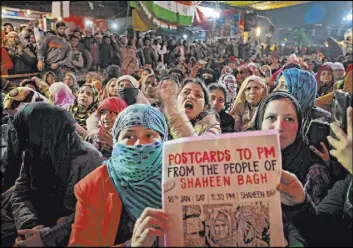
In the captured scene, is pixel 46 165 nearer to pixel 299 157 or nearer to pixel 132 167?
pixel 132 167

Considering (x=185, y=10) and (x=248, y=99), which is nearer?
(x=248, y=99)

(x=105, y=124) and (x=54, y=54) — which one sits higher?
(x=54, y=54)

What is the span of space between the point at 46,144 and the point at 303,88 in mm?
2191

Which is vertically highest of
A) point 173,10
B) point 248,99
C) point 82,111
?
point 173,10

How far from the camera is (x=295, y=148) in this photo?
6.97ft

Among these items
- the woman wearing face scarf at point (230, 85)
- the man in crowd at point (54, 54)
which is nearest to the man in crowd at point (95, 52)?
the man in crowd at point (54, 54)

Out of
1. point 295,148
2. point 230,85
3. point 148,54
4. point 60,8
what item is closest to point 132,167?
point 295,148

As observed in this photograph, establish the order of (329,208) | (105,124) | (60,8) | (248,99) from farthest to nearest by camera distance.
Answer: (60,8), (248,99), (105,124), (329,208)

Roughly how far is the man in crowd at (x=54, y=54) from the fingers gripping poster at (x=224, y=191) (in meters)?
6.20

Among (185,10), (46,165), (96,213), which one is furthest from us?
(185,10)

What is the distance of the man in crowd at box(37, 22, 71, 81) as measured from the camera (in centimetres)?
741

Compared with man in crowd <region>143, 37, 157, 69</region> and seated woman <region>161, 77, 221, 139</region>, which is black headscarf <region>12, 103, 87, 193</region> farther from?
man in crowd <region>143, 37, 157, 69</region>

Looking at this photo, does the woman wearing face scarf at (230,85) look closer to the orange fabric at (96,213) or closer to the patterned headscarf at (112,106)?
the patterned headscarf at (112,106)

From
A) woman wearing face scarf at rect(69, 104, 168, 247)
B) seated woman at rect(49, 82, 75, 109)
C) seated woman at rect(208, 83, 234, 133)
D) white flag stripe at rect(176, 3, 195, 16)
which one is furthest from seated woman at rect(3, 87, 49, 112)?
white flag stripe at rect(176, 3, 195, 16)
